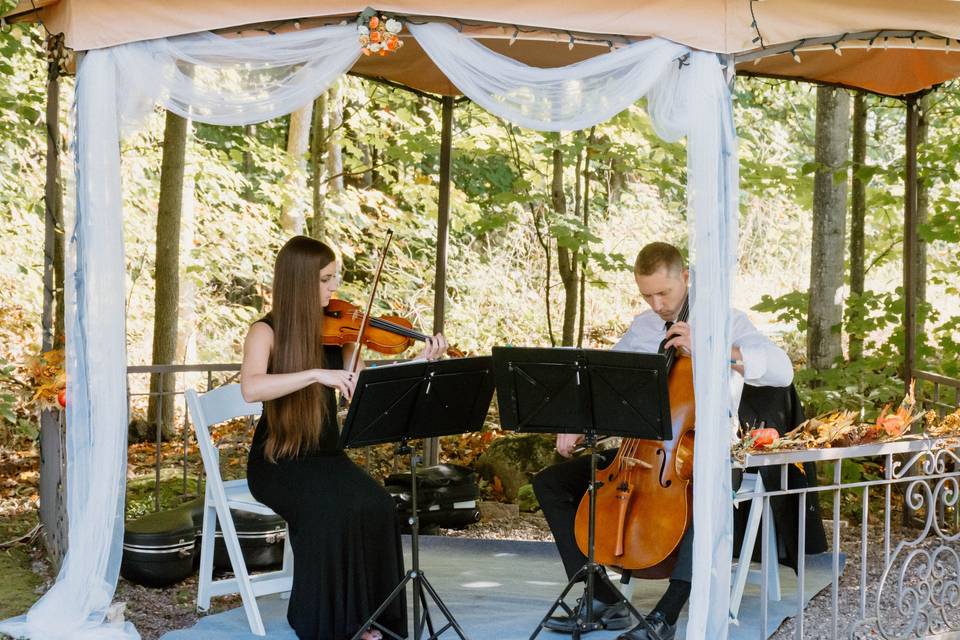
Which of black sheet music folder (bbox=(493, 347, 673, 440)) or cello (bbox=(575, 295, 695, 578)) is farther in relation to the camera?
cello (bbox=(575, 295, 695, 578))

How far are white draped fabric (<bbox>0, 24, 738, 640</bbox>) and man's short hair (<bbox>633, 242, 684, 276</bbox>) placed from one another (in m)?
0.68

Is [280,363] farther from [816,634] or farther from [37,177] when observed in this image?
[37,177]

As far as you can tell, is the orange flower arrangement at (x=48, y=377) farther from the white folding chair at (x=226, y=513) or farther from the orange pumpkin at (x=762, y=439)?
the orange pumpkin at (x=762, y=439)

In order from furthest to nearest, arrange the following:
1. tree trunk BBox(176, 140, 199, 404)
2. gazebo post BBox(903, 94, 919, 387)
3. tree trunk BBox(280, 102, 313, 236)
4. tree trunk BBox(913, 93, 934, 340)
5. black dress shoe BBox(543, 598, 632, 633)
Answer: tree trunk BBox(280, 102, 313, 236), tree trunk BBox(176, 140, 199, 404), tree trunk BBox(913, 93, 934, 340), gazebo post BBox(903, 94, 919, 387), black dress shoe BBox(543, 598, 632, 633)

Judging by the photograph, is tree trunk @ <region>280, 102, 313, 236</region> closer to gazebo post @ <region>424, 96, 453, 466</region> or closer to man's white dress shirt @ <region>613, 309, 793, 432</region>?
gazebo post @ <region>424, 96, 453, 466</region>

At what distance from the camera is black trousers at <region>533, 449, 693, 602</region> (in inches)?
163

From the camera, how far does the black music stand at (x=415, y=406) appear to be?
136 inches

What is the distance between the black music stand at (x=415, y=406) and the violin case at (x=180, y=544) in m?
1.34

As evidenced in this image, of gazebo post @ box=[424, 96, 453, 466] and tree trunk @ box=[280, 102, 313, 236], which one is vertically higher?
tree trunk @ box=[280, 102, 313, 236]

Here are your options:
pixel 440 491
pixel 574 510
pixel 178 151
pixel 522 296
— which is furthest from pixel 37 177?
pixel 574 510

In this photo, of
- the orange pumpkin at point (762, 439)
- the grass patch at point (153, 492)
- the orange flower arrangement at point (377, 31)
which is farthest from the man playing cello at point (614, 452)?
the grass patch at point (153, 492)

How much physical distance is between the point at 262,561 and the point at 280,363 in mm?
1484

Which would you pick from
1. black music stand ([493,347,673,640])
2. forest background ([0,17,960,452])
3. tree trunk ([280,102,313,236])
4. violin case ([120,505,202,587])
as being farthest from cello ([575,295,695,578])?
tree trunk ([280,102,313,236])

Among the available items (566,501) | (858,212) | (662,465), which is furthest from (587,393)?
(858,212)
